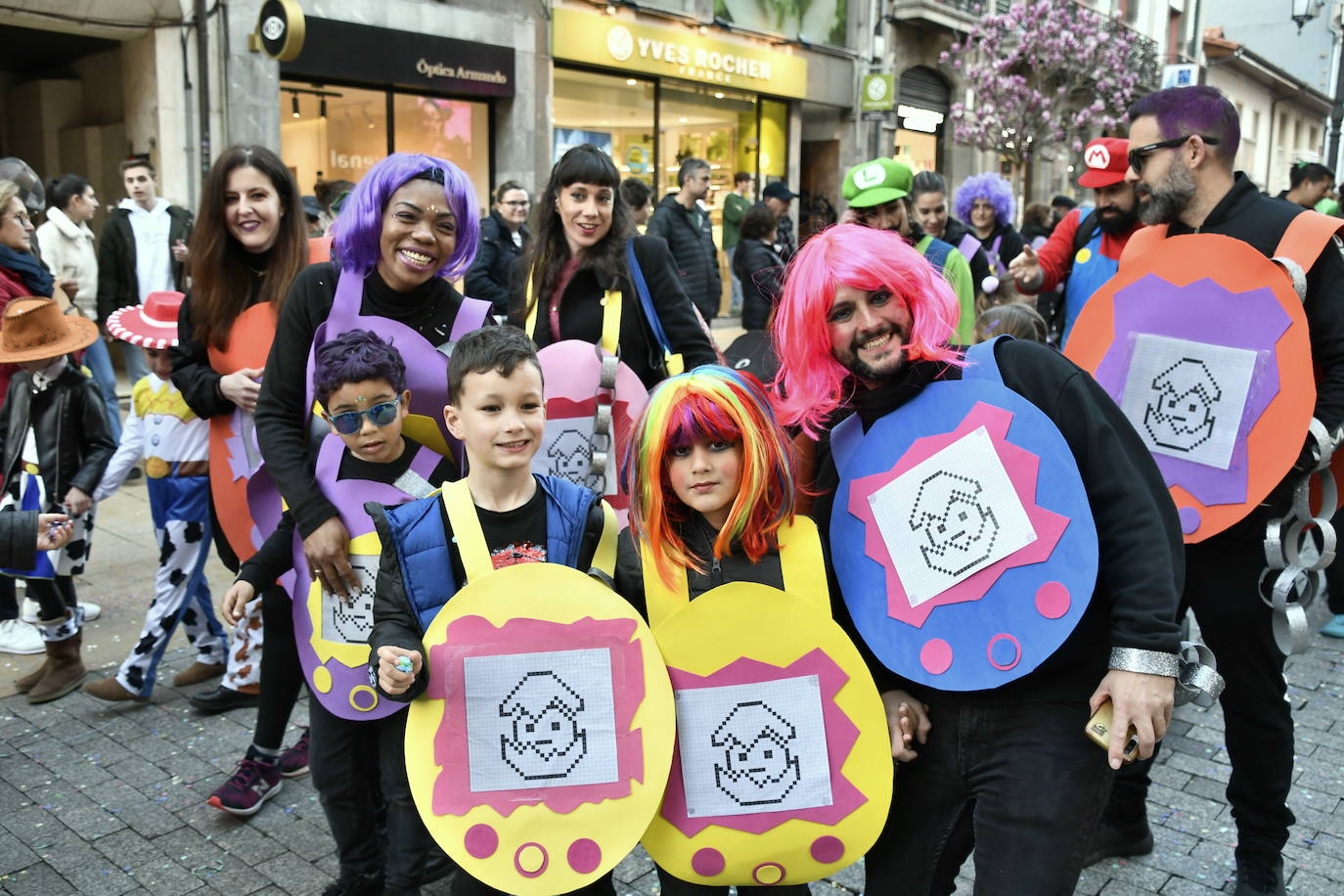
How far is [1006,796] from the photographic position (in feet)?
6.45

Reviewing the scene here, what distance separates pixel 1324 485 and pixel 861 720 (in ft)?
5.28

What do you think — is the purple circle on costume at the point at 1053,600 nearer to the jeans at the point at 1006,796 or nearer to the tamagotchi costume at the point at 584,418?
the jeans at the point at 1006,796

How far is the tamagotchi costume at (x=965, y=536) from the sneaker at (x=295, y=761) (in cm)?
228

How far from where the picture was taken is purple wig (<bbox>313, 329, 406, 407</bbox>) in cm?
259

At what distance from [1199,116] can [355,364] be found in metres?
2.28

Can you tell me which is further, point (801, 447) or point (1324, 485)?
point (1324, 485)

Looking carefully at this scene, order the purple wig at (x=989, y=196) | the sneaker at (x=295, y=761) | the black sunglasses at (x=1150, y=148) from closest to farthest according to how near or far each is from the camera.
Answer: the black sunglasses at (x=1150, y=148)
the sneaker at (x=295, y=761)
the purple wig at (x=989, y=196)

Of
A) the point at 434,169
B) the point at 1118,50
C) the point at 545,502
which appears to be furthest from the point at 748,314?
the point at 1118,50

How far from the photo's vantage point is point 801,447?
7.62 ft

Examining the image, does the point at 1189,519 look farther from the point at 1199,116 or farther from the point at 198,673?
the point at 198,673

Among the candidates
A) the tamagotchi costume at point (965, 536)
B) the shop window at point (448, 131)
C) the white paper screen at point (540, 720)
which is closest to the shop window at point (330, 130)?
the shop window at point (448, 131)

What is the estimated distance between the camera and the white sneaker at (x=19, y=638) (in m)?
4.73

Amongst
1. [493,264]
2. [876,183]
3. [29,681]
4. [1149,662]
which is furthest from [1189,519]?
[493,264]

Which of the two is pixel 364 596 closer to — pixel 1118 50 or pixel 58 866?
pixel 58 866
